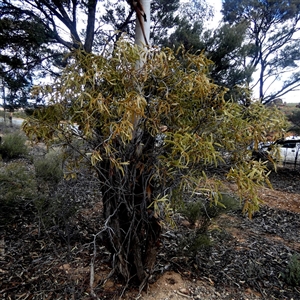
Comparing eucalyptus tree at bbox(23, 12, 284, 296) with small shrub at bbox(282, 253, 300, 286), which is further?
small shrub at bbox(282, 253, 300, 286)

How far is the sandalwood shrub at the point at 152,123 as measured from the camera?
1.21 meters

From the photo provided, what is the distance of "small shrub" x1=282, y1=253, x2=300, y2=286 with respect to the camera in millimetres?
1963

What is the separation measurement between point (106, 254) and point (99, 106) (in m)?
1.49

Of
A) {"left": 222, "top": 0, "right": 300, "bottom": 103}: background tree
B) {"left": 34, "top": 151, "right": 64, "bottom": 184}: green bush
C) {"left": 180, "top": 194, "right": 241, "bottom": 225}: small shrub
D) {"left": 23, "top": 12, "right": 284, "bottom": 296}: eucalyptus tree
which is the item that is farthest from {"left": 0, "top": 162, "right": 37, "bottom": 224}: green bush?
{"left": 222, "top": 0, "right": 300, "bottom": 103}: background tree

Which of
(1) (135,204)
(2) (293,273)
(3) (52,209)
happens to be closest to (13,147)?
(3) (52,209)

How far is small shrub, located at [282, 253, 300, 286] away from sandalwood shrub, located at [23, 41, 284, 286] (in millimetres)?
1105

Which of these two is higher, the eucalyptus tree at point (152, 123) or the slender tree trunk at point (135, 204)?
the eucalyptus tree at point (152, 123)

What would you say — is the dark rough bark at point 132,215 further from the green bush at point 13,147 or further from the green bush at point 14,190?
the green bush at point 13,147

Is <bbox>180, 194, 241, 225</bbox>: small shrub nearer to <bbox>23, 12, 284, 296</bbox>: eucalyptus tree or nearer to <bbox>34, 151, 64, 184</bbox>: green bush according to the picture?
<bbox>23, 12, 284, 296</bbox>: eucalyptus tree

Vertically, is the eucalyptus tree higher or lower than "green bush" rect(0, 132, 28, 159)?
higher

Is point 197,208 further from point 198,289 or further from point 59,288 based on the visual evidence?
point 59,288

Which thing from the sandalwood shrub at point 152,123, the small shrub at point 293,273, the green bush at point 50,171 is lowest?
the small shrub at point 293,273

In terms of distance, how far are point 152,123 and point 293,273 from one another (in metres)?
1.73

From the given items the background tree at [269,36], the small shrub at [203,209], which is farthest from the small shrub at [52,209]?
the background tree at [269,36]
